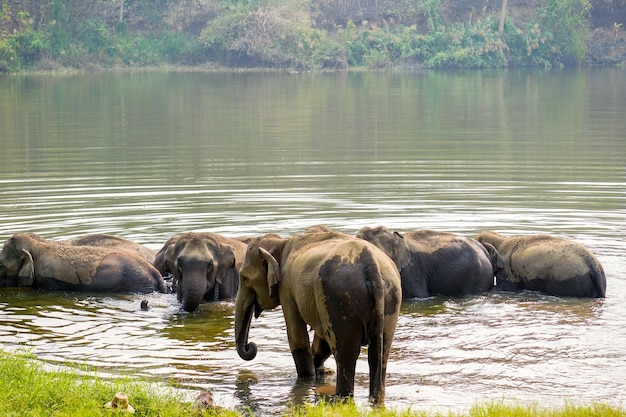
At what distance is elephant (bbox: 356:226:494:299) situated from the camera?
13.4m

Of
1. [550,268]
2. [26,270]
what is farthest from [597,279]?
[26,270]

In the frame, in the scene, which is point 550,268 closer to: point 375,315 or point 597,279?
point 597,279

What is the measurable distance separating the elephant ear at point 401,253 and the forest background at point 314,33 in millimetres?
58897

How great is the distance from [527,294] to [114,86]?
149 ft

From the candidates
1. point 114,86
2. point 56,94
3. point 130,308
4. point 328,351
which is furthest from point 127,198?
point 114,86

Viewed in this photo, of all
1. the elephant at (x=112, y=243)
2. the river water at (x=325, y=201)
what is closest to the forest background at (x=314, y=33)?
the river water at (x=325, y=201)

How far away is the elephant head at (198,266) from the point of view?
1262cm

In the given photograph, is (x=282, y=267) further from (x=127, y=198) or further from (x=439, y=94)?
(x=439, y=94)

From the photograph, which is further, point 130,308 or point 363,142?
point 363,142

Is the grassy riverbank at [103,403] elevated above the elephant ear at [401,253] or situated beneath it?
situated beneath

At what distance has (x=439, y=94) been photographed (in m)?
50.0

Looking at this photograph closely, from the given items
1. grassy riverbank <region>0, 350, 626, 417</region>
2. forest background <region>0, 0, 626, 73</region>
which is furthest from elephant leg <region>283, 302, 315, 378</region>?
forest background <region>0, 0, 626, 73</region>

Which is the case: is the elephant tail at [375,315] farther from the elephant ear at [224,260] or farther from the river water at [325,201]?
the elephant ear at [224,260]

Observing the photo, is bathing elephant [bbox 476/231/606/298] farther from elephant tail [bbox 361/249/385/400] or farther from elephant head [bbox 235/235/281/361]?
elephant tail [bbox 361/249/385/400]
